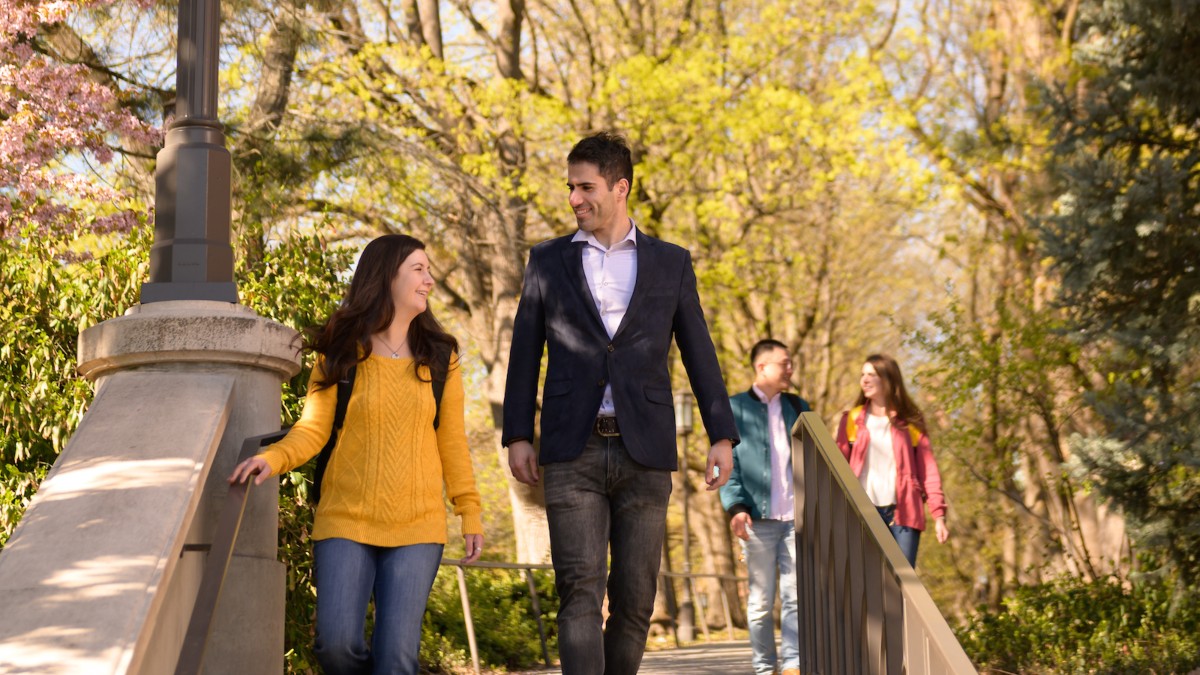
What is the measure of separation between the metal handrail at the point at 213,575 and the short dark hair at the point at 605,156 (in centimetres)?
138

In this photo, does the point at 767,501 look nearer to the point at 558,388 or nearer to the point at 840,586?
the point at 840,586

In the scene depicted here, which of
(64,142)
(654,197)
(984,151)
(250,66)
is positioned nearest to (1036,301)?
(984,151)

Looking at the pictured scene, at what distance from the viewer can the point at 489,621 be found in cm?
1133

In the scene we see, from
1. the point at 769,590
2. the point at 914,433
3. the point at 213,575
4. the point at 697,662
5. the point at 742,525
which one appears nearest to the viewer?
the point at 213,575

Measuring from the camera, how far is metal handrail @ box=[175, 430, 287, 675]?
3781 mm

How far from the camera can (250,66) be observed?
15297 mm

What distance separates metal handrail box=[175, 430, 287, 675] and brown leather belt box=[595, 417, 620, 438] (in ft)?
3.36

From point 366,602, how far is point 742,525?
3.26m

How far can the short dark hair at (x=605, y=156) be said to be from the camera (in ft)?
16.3

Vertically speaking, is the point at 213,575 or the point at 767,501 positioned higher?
the point at 767,501

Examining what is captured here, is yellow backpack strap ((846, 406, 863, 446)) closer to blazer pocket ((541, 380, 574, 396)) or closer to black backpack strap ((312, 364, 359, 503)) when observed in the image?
blazer pocket ((541, 380, 574, 396))

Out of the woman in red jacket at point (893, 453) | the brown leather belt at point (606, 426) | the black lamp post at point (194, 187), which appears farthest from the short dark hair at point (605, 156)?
the woman in red jacket at point (893, 453)

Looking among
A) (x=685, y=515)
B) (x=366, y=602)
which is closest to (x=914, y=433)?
(x=366, y=602)

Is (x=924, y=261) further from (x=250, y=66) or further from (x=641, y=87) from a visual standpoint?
(x=250, y=66)
